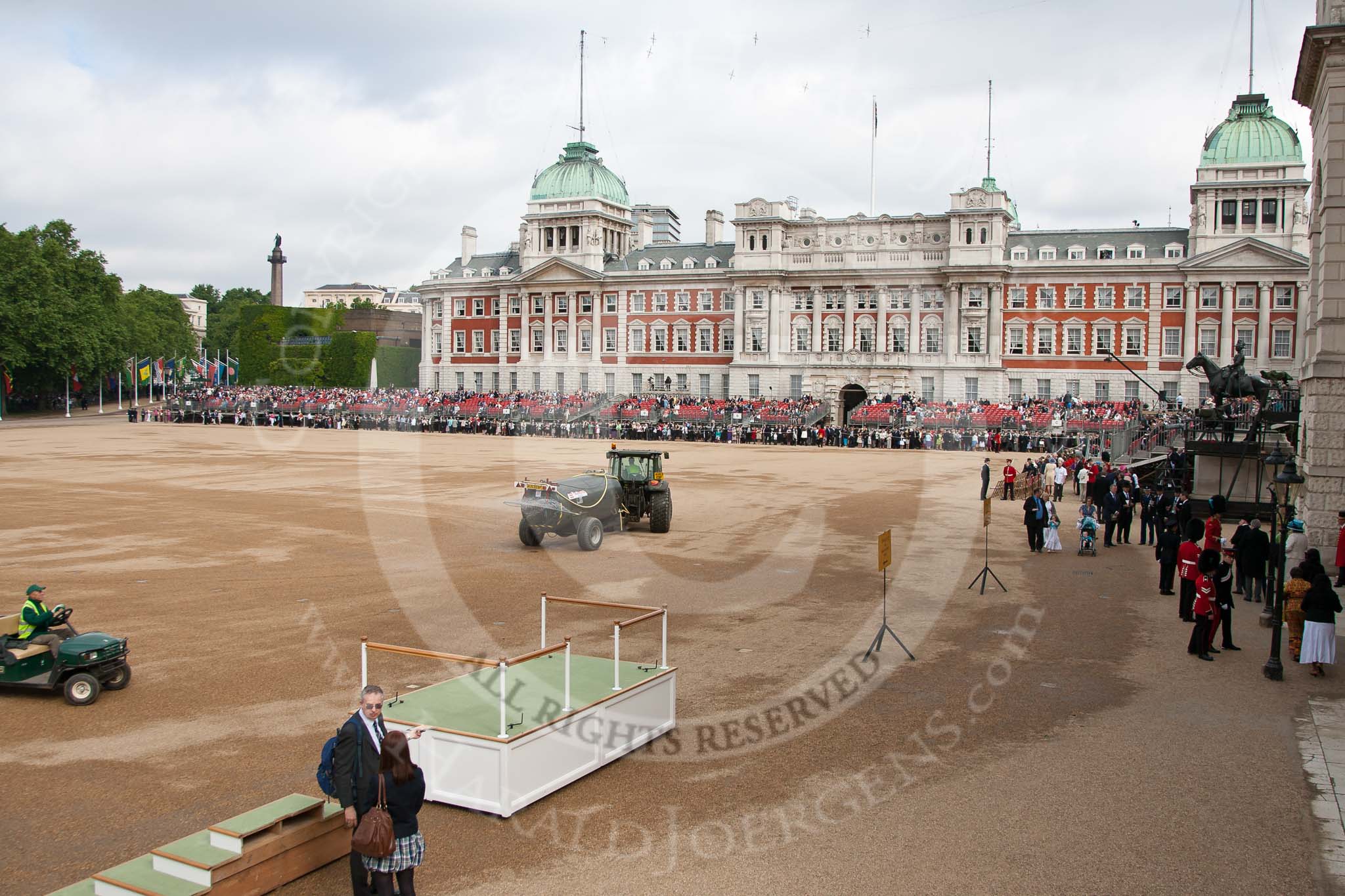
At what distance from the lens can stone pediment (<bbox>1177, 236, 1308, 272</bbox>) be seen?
6888 cm

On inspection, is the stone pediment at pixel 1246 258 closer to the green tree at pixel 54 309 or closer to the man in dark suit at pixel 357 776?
the man in dark suit at pixel 357 776

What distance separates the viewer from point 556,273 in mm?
92375

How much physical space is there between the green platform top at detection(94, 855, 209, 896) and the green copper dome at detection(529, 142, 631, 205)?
8940 cm

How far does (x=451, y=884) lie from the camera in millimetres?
8039

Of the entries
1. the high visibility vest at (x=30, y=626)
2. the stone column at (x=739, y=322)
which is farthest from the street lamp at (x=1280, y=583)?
the stone column at (x=739, y=322)

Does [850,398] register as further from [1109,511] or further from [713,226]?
[1109,511]

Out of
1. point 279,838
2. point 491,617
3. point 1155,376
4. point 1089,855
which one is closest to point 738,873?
point 1089,855

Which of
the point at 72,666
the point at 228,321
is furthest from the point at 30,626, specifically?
the point at 228,321

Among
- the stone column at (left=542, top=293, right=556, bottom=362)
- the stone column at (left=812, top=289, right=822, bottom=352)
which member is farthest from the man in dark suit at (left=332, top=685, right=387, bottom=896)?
the stone column at (left=542, top=293, right=556, bottom=362)

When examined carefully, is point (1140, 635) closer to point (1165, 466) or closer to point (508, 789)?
point (508, 789)

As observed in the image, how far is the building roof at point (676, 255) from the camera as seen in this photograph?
88.6 m

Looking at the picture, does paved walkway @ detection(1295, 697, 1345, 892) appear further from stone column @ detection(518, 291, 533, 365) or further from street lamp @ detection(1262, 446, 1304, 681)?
stone column @ detection(518, 291, 533, 365)

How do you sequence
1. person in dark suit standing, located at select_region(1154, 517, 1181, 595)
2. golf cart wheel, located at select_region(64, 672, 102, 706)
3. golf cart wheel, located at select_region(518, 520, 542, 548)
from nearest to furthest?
golf cart wheel, located at select_region(64, 672, 102, 706) < person in dark suit standing, located at select_region(1154, 517, 1181, 595) < golf cart wheel, located at select_region(518, 520, 542, 548)

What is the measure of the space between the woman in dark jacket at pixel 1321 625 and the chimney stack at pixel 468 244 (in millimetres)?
93790
